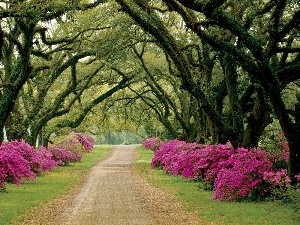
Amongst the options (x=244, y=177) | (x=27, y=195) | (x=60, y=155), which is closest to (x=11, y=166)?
(x=27, y=195)

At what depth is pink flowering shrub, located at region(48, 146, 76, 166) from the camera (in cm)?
3831

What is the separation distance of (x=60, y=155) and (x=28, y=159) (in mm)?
13060

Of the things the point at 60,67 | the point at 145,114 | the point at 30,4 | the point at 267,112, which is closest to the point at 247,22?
the point at 267,112

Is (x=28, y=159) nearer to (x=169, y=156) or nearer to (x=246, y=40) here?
(x=169, y=156)

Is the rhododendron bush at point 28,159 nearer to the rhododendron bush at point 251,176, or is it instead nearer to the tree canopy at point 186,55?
the tree canopy at point 186,55

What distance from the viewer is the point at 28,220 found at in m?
13.0

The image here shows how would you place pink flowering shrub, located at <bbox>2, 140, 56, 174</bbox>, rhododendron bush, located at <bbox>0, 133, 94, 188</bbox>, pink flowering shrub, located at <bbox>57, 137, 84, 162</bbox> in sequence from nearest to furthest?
1. rhododendron bush, located at <bbox>0, 133, 94, 188</bbox>
2. pink flowering shrub, located at <bbox>2, 140, 56, 174</bbox>
3. pink flowering shrub, located at <bbox>57, 137, 84, 162</bbox>

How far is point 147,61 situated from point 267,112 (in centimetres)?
1573

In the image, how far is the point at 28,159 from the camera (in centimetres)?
2592

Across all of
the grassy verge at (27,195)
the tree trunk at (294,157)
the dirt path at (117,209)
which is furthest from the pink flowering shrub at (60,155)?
the tree trunk at (294,157)

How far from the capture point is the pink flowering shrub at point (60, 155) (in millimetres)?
38312

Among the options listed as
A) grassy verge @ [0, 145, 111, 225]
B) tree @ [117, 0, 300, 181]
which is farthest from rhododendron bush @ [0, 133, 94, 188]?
tree @ [117, 0, 300, 181]

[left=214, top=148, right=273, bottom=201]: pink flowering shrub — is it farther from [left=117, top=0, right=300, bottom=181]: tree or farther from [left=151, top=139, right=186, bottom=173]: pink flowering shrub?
[left=151, top=139, right=186, bottom=173]: pink flowering shrub

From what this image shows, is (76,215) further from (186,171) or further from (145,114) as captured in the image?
(145,114)
